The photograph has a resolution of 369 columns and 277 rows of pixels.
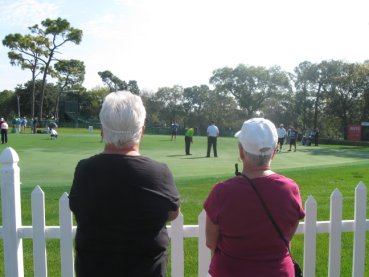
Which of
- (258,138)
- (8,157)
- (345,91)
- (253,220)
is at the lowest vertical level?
(253,220)

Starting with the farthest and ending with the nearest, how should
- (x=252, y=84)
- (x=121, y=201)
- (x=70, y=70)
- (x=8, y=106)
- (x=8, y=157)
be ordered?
(x=8, y=106) → (x=252, y=84) → (x=70, y=70) → (x=8, y=157) → (x=121, y=201)

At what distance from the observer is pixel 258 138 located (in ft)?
8.72

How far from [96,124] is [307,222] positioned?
7471 centimetres

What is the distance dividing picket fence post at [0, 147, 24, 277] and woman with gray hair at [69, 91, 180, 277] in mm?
978

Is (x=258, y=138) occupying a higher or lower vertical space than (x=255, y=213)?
higher

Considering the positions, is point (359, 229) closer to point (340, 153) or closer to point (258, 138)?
point (258, 138)

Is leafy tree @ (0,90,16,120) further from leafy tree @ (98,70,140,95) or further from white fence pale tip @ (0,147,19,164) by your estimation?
white fence pale tip @ (0,147,19,164)

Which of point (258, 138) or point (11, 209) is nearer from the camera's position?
point (258, 138)

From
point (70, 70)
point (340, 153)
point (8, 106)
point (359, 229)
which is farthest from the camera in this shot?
point (8, 106)

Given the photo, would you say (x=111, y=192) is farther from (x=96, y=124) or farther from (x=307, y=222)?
(x=96, y=124)

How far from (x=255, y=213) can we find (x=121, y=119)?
99 centimetres

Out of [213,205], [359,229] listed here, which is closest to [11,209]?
[213,205]

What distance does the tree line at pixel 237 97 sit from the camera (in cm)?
6531

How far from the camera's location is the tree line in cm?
6531
